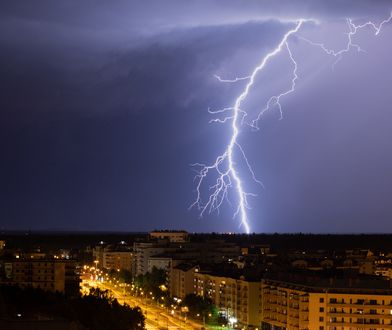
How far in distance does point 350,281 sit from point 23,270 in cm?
1981

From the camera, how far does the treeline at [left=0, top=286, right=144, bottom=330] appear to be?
3177cm

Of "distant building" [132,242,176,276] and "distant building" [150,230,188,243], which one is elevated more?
"distant building" [150,230,188,243]

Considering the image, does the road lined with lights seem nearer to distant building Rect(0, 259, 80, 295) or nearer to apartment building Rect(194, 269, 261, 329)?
apartment building Rect(194, 269, 261, 329)

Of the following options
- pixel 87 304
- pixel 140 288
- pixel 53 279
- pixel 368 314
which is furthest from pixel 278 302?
pixel 140 288

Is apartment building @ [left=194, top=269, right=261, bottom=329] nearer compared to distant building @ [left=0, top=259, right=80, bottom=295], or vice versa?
apartment building @ [left=194, top=269, right=261, bottom=329]

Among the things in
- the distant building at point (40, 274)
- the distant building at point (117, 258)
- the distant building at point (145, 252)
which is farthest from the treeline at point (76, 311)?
the distant building at point (117, 258)

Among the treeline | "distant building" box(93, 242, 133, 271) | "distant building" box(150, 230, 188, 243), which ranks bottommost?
the treeline

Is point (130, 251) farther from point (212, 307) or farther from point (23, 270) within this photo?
point (212, 307)

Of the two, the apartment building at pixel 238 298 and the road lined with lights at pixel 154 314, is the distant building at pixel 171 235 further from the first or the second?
the apartment building at pixel 238 298

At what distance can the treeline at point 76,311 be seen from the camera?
3177 cm

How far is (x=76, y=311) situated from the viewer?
33.8m

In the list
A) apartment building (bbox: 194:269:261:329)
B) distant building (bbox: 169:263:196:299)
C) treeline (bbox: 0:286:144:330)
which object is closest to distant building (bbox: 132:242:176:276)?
distant building (bbox: 169:263:196:299)

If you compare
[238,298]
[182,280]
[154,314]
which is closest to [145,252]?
[182,280]

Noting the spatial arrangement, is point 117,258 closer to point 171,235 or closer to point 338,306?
point 171,235
